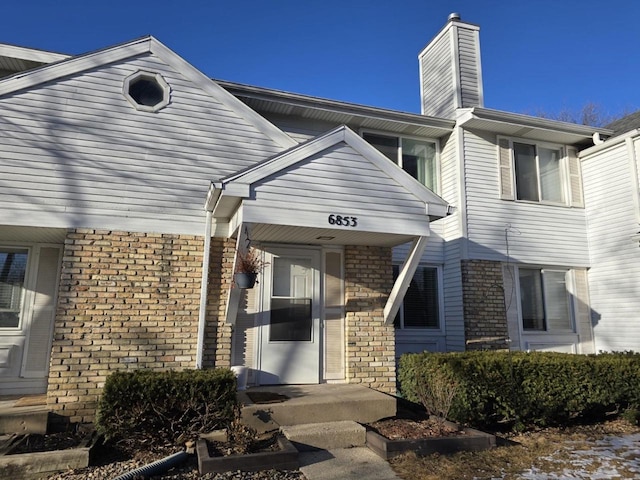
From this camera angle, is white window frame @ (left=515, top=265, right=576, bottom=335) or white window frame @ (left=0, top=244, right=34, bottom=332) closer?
white window frame @ (left=0, top=244, right=34, bottom=332)

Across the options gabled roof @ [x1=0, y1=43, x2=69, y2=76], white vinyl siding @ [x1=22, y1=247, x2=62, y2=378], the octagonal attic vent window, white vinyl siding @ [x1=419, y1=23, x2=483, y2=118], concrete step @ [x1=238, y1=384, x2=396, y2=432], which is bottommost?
concrete step @ [x1=238, y1=384, x2=396, y2=432]

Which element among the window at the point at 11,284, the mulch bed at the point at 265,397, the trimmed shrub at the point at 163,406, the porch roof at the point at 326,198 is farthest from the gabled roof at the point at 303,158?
the window at the point at 11,284

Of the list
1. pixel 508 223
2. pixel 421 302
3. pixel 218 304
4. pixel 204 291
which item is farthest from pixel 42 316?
pixel 508 223

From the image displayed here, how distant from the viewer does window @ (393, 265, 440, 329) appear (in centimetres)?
988

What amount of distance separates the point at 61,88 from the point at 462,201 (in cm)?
775

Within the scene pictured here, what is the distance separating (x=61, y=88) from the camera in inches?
260

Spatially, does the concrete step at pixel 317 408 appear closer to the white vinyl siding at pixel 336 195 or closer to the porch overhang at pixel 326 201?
the porch overhang at pixel 326 201

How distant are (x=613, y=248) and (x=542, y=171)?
2347 mm

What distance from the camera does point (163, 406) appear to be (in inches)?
205

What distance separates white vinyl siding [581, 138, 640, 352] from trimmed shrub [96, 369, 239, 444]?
886 centimetres

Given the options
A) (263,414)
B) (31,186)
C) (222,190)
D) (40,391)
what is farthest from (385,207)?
(40,391)

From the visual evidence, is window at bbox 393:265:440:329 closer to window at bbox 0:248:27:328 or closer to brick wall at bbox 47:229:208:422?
brick wall at bbox 47:229:208:422

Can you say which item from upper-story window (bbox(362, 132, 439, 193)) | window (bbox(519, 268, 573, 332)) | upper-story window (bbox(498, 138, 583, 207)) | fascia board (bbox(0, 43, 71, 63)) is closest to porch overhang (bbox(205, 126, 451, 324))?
upper-story window (bbox(362, 132, 439, 193))

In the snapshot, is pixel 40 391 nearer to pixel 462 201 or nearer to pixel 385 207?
pixel 385 207
